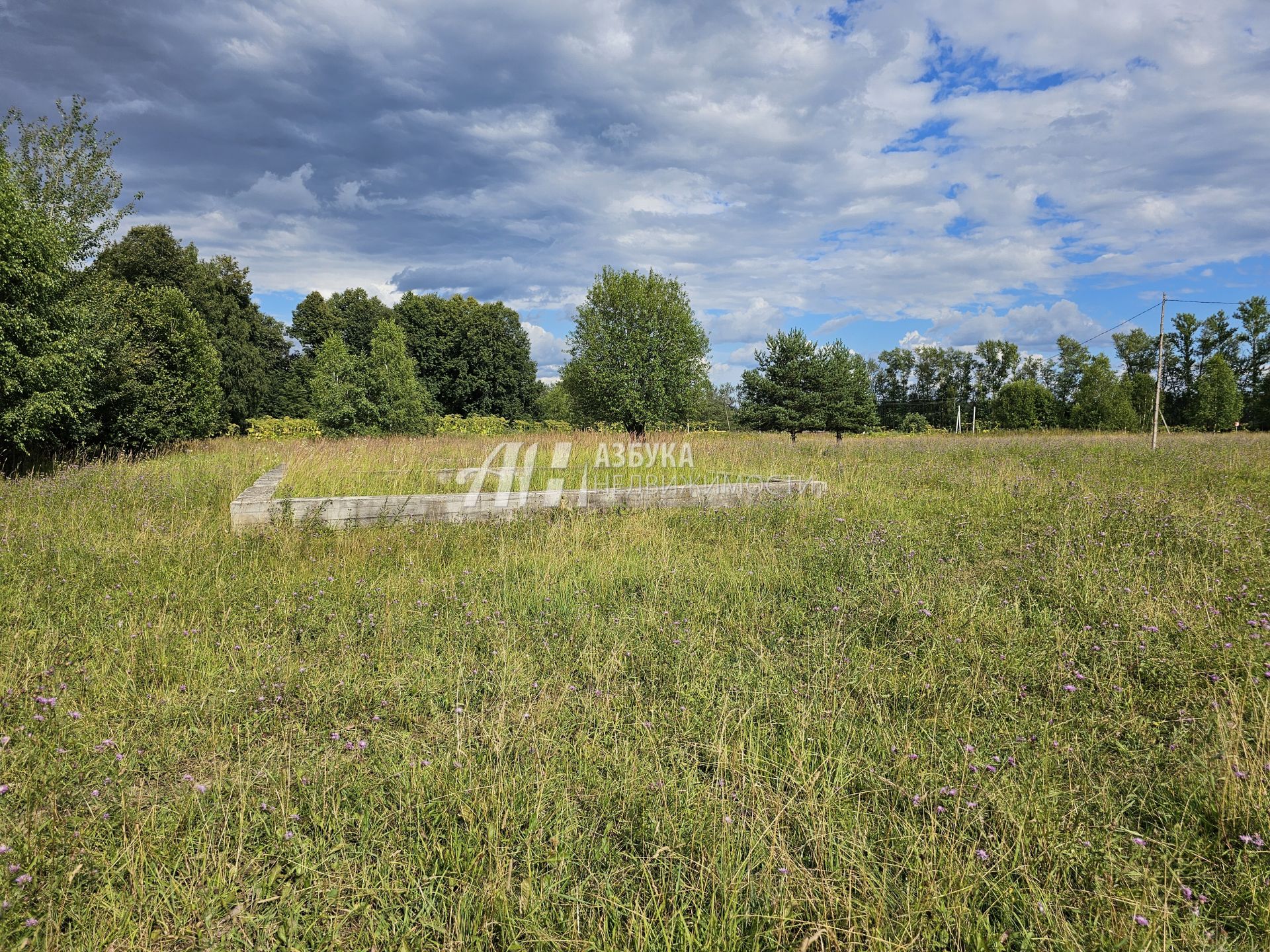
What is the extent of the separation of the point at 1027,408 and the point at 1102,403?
998 cm

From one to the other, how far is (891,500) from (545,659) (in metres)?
6.75

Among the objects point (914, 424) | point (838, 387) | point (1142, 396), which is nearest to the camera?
point (838, 387)

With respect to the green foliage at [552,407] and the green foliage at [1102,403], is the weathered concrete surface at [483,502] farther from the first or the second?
the green foliage at [1102,403]

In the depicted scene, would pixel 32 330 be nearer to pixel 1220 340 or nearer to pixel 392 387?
pixel 392 387

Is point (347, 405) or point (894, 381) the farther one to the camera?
point (894, 381)

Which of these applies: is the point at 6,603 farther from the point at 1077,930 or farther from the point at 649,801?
the point at 1077,930

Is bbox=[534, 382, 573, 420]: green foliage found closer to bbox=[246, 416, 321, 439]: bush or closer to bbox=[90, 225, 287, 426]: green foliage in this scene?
bbox=[90, 225, 287, 426]: green foliage

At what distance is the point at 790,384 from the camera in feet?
86.3

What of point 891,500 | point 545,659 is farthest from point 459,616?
point 891,500

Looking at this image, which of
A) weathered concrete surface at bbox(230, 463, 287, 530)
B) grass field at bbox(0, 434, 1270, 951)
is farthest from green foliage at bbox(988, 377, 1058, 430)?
weathered concrete surface at bbox(230, 463, 287, 530)

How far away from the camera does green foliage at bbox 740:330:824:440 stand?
25891 millimetres

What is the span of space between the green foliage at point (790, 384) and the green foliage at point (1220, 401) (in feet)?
98.5

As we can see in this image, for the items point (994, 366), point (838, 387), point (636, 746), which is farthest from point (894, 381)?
point (636, 746)

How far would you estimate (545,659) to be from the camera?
3572 millimetres
